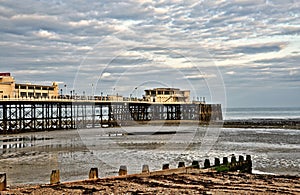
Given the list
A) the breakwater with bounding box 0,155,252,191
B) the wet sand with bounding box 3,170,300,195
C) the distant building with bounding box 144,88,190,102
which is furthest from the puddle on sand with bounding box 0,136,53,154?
the distant building with bounding box 144,88,190,102

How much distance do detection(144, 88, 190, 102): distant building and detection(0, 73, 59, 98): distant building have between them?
85.6 feet

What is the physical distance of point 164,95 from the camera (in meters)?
88.2

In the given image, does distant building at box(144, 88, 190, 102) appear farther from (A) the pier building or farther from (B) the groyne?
(B) the groyne

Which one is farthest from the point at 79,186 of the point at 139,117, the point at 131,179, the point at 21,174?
the point at 139,117

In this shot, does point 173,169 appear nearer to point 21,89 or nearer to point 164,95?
point 21,89

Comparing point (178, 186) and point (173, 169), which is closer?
point (178, 186)

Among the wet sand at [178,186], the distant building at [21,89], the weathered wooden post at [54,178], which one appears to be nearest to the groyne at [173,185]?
the wet sand at [178,186]

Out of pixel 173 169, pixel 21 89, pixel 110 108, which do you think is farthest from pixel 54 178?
pixel 110 108

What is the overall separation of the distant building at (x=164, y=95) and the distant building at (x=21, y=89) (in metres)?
26.1

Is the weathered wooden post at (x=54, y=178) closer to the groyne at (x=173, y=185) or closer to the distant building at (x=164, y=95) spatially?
the groyne at (x=173, y=185)

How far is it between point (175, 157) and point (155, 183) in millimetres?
11667

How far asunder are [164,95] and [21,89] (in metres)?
36.0

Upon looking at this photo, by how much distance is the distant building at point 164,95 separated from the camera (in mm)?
87419

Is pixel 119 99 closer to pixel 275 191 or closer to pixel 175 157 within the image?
pixel 175 157
